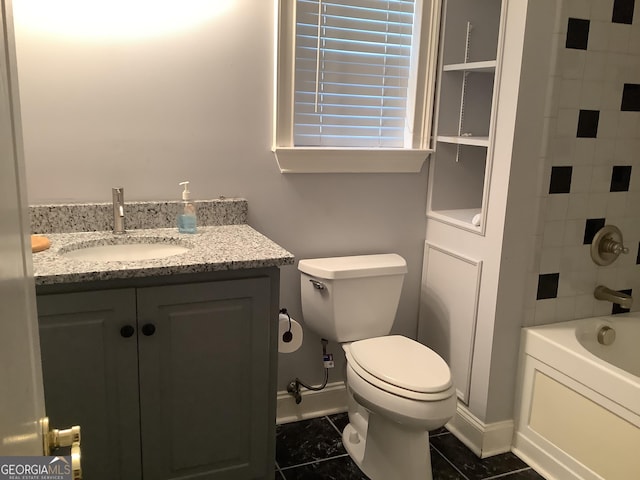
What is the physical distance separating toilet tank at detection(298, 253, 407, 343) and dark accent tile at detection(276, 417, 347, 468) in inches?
16.5

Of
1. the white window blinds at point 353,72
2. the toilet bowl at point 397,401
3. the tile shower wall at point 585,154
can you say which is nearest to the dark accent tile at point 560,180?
the tile shower wall at point 585,154

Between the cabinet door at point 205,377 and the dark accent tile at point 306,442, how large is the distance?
0.36m

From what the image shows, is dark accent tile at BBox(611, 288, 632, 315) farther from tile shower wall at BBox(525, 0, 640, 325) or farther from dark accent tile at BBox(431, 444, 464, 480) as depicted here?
dark accent tile at BBox(431, 444, 464, 480)

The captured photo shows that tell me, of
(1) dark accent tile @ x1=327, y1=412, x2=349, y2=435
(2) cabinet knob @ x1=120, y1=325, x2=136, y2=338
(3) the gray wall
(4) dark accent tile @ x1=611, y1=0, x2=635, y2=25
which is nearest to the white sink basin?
(3) the gray wall

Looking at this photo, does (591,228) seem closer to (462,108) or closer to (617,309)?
(617,309)

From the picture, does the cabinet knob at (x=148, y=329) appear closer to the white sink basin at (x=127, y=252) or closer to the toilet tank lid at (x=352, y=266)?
the white sink basin at (x=127, y=252)

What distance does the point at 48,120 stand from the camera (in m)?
1.90

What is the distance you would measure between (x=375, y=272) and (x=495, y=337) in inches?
20.5

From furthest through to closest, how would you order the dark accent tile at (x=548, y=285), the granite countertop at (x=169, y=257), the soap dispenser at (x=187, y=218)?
1. the dark accent tile at (x=548, y=285)
2. the soap dispenser at (x=187, y=218)
3. the granite countertop at (x=169, y=257)

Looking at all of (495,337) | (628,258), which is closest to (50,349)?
(495,337)

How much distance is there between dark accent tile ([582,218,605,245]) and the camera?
2.31 m

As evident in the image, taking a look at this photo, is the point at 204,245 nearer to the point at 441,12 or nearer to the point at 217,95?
the point at 217,95

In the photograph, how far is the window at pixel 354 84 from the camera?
2197mm

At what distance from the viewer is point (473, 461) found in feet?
7.41
